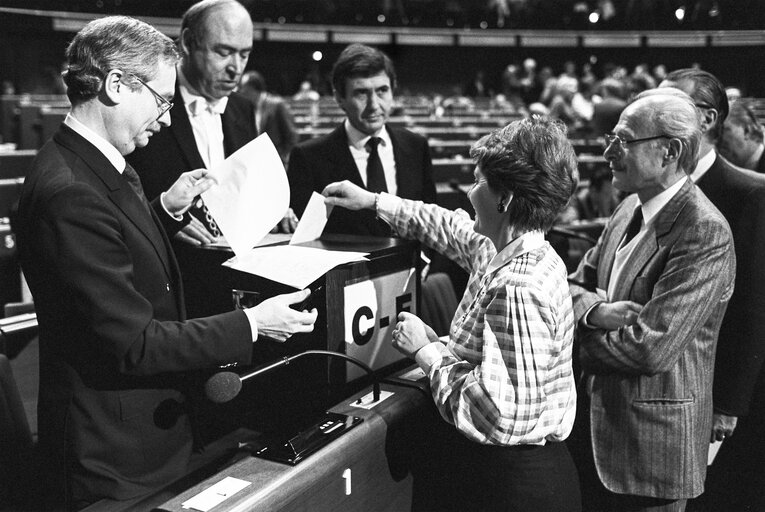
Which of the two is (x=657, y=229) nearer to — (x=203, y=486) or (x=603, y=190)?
(x=203, y=486)

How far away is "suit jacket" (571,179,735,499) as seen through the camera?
5.52 feet

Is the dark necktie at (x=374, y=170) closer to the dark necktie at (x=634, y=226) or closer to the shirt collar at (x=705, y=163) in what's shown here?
the dark necktie at (x=634, y=226)

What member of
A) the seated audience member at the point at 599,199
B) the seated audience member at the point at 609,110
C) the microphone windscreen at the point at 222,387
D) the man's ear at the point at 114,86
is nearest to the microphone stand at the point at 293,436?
the microphone windscreen at the point at 222,387

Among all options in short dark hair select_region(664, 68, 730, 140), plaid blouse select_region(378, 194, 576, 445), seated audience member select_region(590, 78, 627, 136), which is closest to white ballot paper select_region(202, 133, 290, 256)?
plaid blouse select_region(378, 194, 576, 445)

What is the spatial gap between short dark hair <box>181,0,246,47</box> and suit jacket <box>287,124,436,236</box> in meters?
0.47

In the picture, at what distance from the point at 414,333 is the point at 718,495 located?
5.96ft

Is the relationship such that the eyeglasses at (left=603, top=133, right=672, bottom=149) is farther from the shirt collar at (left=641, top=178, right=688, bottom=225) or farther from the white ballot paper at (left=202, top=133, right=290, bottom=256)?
the white ballot paper at (left=202, top=133, right=290, bottom=256)

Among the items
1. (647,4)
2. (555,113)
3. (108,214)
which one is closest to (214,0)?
(108,214)

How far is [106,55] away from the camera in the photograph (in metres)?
1.25

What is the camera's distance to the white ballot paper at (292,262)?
50.9 inches

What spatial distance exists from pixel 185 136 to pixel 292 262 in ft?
2.75

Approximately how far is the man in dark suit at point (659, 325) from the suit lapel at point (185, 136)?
114 cm

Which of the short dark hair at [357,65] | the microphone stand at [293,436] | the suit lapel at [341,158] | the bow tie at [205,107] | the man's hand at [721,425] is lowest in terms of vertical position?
the man's hand at [721,425]

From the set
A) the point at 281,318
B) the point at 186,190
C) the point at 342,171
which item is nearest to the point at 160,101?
the point at 186,190
